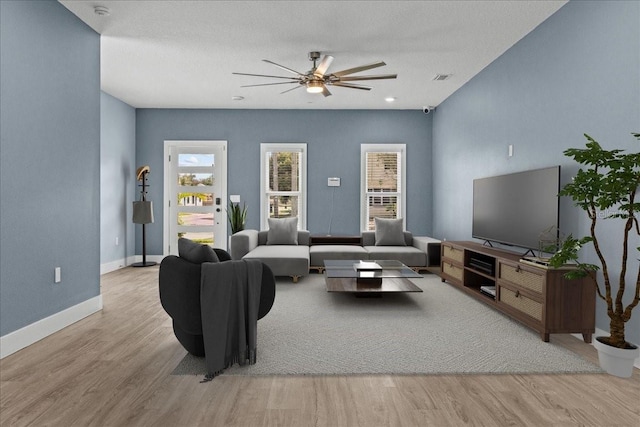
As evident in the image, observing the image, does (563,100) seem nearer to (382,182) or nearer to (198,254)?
(198,254)

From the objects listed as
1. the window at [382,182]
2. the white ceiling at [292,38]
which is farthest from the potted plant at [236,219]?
the window at [382,182]

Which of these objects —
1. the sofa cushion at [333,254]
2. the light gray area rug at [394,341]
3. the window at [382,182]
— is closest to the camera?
the light gray area rug at [394,341]

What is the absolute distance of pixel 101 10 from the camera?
11.7ft

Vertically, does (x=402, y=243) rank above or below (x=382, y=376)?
above

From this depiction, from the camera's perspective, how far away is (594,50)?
307 cm

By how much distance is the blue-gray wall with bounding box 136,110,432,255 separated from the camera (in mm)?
7188

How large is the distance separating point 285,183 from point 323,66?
3386 mm

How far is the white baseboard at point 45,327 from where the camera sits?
2.79m

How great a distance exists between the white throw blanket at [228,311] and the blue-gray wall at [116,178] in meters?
4.49

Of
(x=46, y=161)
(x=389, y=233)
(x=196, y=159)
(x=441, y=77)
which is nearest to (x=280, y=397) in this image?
(x=46, y=161)

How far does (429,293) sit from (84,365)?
11.6 ft

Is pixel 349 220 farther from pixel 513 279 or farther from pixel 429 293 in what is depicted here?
pixel 513 279

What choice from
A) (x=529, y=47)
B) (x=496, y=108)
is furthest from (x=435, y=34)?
(x=496, y=108)

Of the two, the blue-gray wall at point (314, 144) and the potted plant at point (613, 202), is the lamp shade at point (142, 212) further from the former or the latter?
the potted plant at point (613, 202)
